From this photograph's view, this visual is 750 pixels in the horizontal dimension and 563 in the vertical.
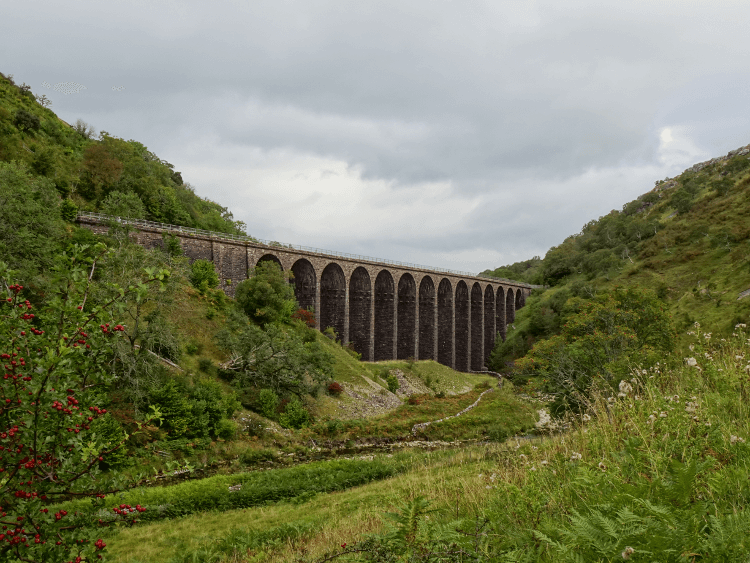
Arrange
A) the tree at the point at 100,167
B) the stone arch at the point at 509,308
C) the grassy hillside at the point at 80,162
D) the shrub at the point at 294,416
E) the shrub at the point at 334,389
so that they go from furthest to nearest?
the stone arch at the point at 509,308
the tree at the point at 100,167
the grassy hillside at the point at 80,162
the shrub at the point at 334,389
the shrub at the point at 294,416

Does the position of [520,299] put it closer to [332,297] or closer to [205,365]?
[332,297]

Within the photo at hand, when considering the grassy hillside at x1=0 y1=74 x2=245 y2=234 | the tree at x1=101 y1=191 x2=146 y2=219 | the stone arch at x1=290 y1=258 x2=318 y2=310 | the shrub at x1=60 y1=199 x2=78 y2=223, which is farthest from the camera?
the stone arch at x1=290 y1=258 x2=318 y2=310

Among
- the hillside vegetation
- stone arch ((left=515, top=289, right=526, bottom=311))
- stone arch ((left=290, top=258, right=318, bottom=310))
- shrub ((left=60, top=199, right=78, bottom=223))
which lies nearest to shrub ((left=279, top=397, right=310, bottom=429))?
the hillside vegetation

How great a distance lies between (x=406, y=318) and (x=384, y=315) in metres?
4.90

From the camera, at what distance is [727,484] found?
11.3 feet

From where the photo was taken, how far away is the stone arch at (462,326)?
69.4m

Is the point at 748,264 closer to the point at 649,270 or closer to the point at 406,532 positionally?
the point at 649,270

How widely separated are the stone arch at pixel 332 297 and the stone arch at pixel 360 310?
235 cm

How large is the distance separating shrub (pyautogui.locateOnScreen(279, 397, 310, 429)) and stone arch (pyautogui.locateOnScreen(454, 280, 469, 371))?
4504cm

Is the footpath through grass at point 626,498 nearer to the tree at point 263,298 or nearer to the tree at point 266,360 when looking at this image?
the tree at point 266,360

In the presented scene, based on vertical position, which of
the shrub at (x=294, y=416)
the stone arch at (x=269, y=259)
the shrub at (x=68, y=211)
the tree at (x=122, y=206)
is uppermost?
the tree at (x=122, y=206)

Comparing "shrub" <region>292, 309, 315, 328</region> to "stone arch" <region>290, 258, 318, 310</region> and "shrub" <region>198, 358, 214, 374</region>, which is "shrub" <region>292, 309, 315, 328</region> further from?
"shrub" <region>198, 358, 214, 374</region>

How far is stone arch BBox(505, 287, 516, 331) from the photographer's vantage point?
3278 inches

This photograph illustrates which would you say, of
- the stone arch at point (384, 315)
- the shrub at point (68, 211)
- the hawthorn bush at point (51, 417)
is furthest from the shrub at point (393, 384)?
the hawthorn bush at point (51, 417)
